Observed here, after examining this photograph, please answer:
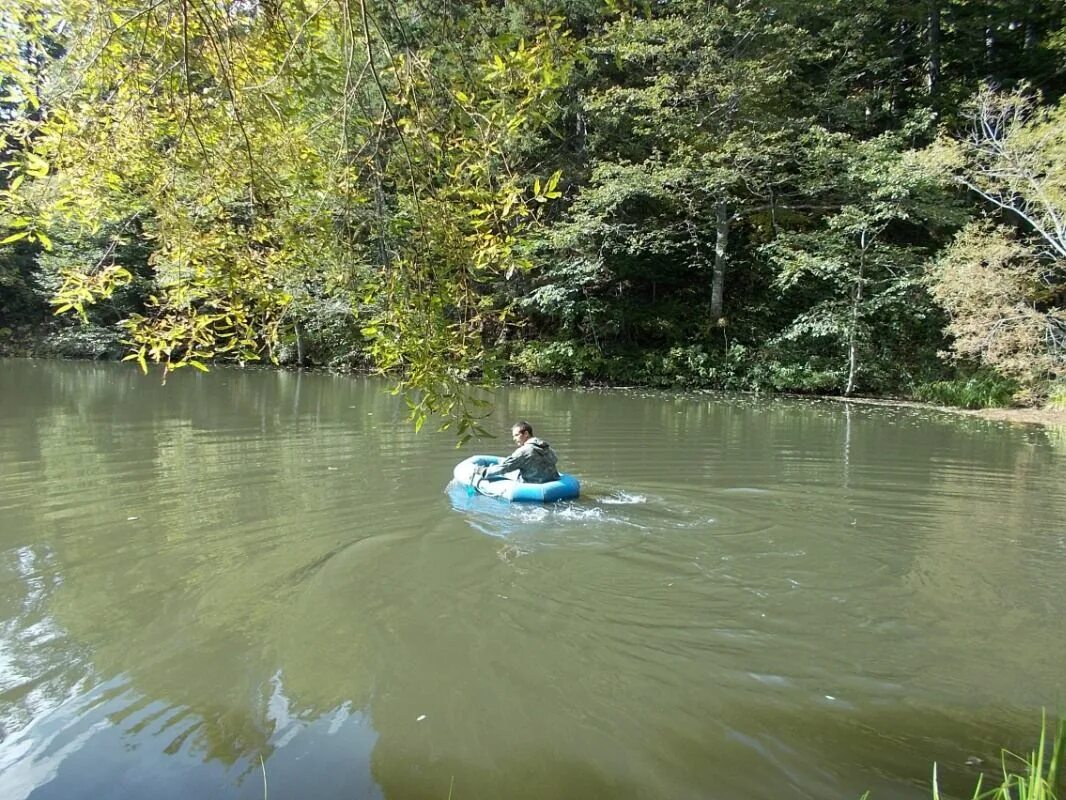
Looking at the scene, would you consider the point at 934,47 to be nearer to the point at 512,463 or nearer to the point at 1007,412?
the point at 1007,412

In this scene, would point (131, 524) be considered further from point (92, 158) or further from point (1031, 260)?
point (1031, 260)

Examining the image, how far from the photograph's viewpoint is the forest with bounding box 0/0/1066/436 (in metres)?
2.39

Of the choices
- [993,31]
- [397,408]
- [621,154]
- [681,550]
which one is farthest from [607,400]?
[993,31]

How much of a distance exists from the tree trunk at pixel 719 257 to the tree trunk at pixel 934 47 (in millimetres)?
7289

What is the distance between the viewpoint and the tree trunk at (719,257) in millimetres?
21281

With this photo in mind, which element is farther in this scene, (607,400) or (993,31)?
(993,31)

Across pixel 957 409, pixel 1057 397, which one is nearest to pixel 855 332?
pixel 957 409

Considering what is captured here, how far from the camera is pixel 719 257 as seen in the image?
70.7 ft

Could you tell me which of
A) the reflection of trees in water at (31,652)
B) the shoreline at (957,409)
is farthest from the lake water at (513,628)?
the shoreline at (957,409)

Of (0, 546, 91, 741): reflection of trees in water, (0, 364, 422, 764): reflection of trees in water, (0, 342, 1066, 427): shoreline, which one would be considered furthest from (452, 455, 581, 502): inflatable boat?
(0, 342, 1066, 427): shoreline

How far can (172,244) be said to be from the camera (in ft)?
7.95

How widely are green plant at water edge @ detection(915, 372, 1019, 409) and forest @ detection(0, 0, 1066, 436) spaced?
0.08m

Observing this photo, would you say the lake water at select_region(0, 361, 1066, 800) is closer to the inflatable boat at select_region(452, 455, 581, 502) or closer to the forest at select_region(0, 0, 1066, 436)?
the inflatable boat at select_region(452, 455, 581, 502)

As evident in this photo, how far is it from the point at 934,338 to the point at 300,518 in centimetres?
1928
